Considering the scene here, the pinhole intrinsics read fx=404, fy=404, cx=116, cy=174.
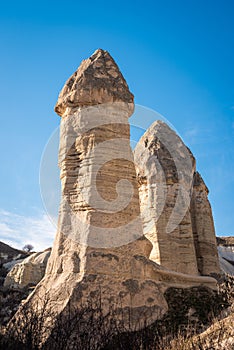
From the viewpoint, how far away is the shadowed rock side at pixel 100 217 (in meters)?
8.41

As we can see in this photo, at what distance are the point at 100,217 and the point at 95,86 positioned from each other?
11.9ft

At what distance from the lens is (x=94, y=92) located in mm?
10586

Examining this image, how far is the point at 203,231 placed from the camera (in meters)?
16.2

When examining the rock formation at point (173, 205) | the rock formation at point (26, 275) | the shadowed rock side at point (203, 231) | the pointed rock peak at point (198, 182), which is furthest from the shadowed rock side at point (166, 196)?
the rock formation at point (26, 275)

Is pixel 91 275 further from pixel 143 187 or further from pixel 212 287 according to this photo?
pixel 143 187

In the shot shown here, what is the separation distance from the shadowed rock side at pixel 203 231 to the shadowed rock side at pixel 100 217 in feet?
18.1

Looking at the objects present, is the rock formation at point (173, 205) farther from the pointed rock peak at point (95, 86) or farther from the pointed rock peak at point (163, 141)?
the pointed rock peak at point (95, 86)

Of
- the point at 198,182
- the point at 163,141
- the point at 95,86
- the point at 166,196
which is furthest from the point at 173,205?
the point at 95,86

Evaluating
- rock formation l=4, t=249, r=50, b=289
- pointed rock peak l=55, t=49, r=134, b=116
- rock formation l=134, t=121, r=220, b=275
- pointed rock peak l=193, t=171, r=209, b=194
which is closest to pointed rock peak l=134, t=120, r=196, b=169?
rock formation l=134, t=121, r=220, b=275

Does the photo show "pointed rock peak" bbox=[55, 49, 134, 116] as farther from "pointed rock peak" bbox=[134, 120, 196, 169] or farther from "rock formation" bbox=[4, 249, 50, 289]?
"rock formation" bbox=[4, 249, 50, 289]

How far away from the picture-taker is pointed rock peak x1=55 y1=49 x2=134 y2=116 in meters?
10.6

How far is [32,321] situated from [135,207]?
4373mm

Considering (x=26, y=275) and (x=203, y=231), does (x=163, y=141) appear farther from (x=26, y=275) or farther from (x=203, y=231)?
(x=26, y=275)

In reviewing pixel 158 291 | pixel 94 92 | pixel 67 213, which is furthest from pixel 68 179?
pixel 158 291
